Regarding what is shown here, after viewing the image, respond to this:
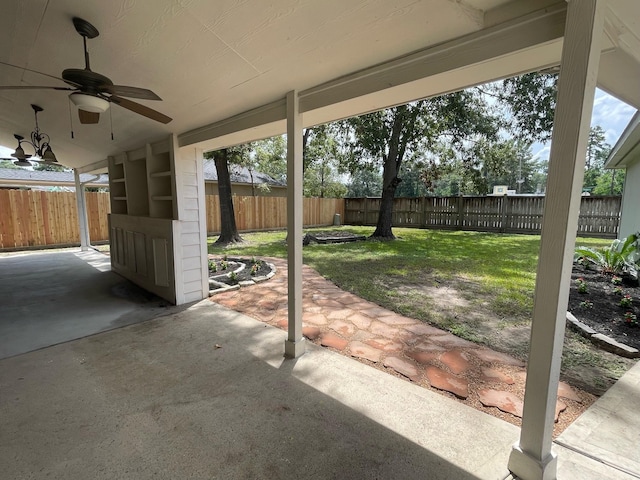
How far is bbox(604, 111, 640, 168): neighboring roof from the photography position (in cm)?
395

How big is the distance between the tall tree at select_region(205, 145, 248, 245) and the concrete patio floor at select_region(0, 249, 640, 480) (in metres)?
6.10

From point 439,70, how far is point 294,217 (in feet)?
4.86

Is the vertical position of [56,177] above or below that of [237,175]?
below

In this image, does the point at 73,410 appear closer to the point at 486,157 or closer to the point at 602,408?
the point at 602,408

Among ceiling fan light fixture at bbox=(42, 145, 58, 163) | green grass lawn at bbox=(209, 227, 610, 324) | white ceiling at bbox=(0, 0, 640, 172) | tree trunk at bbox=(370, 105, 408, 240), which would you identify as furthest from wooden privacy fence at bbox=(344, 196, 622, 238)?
ceiling fan light fixture at bbox=(42, 145, 58, 163)

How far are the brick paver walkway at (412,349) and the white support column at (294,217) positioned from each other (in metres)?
0.38

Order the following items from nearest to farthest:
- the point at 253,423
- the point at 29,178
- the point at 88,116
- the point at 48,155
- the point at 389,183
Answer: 1. the point at 253,423
2. the point at 88,116
3. the point at 48,155
4. the point at 389,183
5. the point at 29,178

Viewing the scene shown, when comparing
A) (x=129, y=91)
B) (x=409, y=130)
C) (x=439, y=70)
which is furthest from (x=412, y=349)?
(x=409, y=130)

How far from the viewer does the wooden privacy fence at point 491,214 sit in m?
10.0

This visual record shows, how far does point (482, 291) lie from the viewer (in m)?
4.46

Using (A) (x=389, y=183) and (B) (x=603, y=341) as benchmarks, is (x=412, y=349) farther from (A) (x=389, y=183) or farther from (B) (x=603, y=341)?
(A) (x=389, y=183)

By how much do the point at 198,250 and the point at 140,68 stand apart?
8.26 ft

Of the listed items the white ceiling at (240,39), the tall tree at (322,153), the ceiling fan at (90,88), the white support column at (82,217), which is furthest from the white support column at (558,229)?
the white support column at (82,217)

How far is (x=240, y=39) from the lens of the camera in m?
1.84
